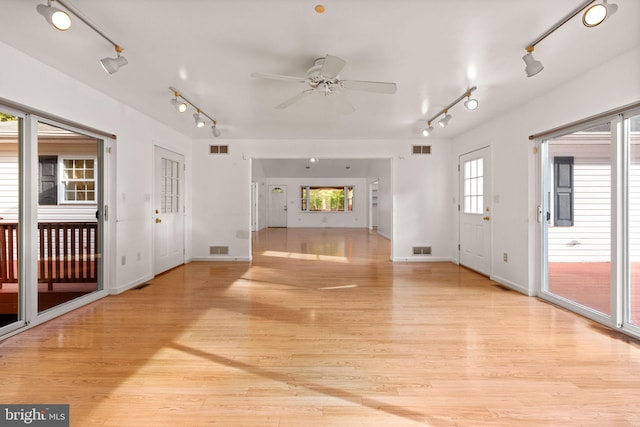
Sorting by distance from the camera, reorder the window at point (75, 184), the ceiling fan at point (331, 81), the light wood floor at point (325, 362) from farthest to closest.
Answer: the window at point (75, 184), the ceiling fan at point (331, 81), the light wood floor at point (325, 362)

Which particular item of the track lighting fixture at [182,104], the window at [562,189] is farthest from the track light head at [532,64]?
the window at [562,189]

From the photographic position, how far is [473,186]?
559 cm

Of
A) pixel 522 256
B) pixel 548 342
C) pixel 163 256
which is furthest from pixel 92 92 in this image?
pixel 522 256

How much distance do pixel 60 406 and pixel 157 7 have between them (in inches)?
96.3

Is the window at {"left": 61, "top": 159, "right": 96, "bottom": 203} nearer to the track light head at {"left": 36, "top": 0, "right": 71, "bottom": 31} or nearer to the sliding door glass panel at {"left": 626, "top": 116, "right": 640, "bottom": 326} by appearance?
the track light head at {"left": 36, "top": 0, "right": 71, "bottom": 31}

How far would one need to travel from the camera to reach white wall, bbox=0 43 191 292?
2.79 m

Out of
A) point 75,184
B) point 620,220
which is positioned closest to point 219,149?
point 75,184

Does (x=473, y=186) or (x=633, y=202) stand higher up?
(x=473, y=186)

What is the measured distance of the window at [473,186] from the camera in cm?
534

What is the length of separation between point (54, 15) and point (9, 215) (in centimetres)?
213

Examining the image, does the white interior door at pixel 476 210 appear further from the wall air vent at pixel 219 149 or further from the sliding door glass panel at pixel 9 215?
the sliding door glass panel at pixel 9 215

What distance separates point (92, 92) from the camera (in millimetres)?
3648

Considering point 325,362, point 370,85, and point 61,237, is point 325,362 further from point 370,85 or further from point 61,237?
point 61,237

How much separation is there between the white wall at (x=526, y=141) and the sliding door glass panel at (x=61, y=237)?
5.09 m
